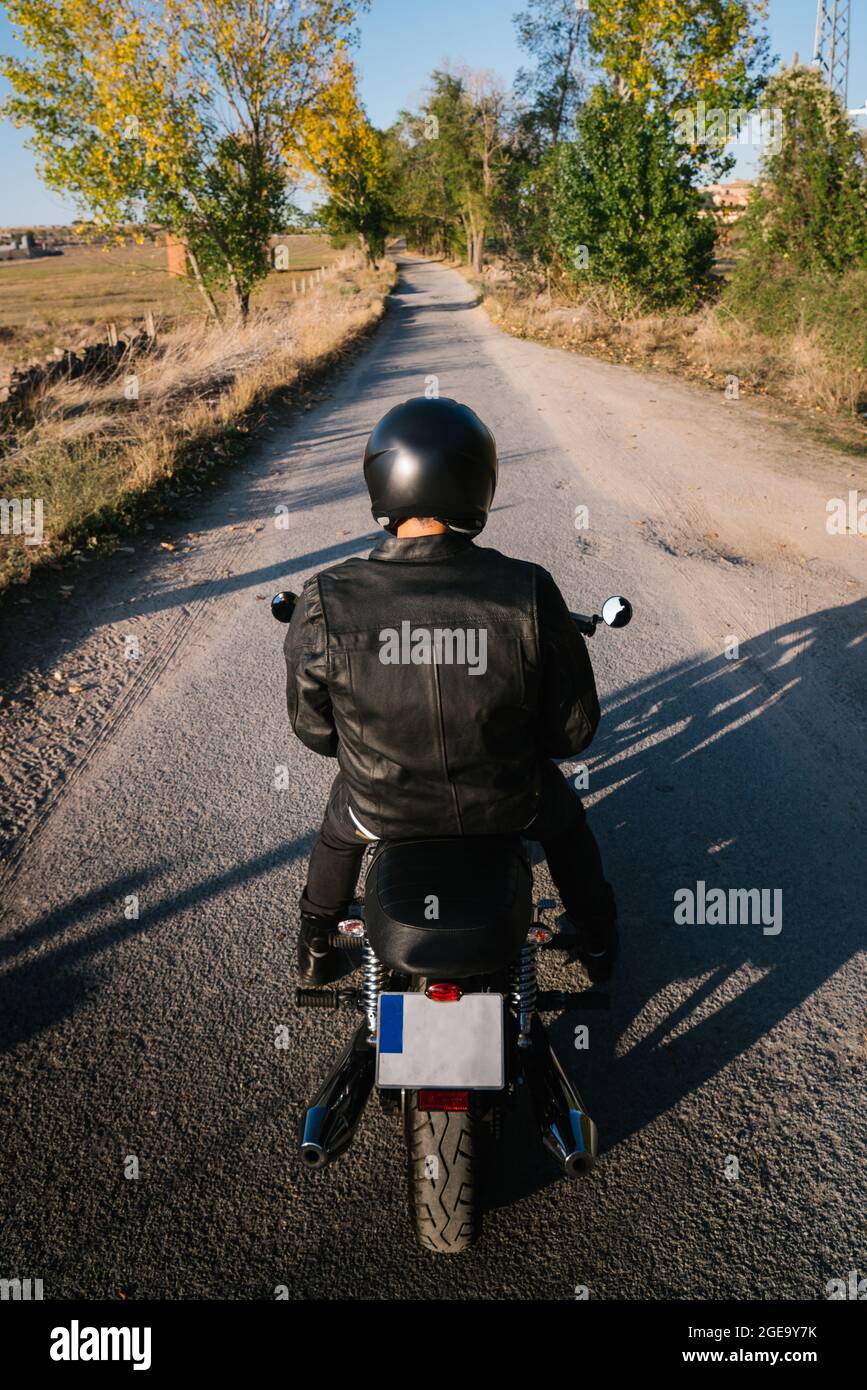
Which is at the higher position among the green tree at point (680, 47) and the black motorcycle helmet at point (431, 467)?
the green tree at point (680, 47)

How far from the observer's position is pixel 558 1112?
2045 mm

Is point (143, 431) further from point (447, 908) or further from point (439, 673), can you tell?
point (447, 908)

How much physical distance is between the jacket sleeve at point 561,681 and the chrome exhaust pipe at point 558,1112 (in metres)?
0.78

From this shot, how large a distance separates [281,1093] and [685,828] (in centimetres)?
200

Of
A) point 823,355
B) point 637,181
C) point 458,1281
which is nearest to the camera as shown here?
point 458,1281

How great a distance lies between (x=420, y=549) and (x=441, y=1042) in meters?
1.16

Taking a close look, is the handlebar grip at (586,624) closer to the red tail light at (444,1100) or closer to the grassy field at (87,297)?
the red tail light at (444,1100)

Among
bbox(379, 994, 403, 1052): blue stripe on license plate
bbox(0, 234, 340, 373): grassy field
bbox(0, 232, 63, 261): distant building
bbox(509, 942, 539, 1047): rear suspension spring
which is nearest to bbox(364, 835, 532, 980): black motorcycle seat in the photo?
bbox(379, 994, 403, 1052): blue stripe on license plate

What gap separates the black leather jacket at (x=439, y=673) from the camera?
1862 millimetres

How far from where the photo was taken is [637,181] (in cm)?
1698

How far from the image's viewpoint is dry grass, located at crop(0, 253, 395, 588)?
6.79 meters

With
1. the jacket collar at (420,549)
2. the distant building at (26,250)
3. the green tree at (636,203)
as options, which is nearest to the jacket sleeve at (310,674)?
the jacket collar at (420,549)
